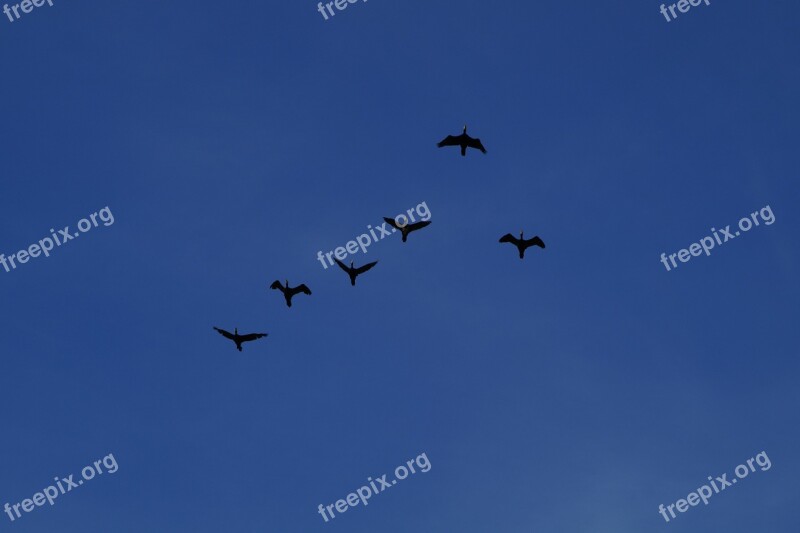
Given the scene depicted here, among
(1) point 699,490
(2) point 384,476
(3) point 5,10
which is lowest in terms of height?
(1) point 699,490

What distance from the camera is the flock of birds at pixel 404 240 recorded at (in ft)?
340

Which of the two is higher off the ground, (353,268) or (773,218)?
(353,268)

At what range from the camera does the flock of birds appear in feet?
340

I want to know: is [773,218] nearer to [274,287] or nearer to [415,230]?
[415,230]

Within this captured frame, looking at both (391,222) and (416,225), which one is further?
(416,225)

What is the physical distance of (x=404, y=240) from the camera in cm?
10312

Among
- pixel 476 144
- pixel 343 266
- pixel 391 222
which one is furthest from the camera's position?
pixel 476 144

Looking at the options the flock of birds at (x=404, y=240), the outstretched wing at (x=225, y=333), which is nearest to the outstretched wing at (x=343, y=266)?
the flock of birds at (x=404, y=240)

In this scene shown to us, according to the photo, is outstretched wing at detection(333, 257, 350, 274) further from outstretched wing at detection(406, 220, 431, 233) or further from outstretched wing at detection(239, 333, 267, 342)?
outstretched wing at detection(239, 333, 267, 342)

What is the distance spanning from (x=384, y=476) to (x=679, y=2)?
49.2 m

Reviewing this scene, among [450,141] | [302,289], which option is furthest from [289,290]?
[450,141]

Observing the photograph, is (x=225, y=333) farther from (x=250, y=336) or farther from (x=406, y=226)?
(x=406, y=226)

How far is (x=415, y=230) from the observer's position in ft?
342

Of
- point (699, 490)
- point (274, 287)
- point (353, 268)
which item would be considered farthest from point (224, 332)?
point (699, 490)
